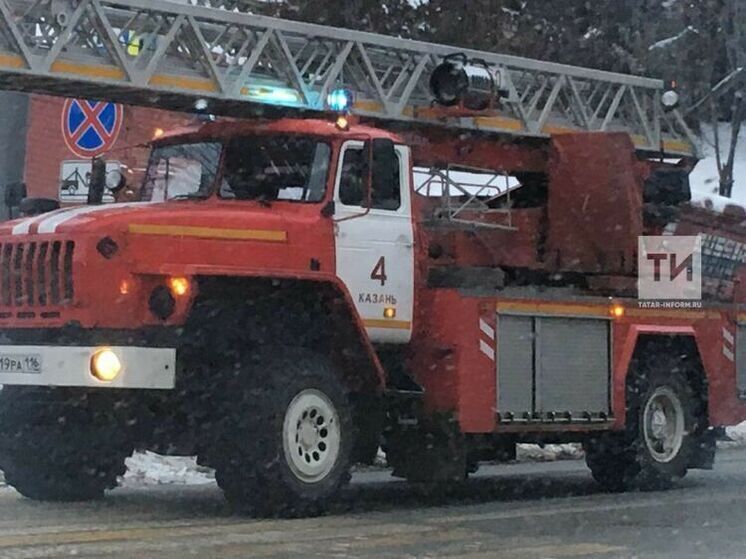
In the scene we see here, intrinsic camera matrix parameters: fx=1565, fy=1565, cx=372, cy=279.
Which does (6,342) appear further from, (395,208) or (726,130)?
(726,130)

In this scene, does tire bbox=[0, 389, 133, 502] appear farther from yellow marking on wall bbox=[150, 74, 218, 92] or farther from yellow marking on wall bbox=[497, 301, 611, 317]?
yellow marking on wall bbox=[497, 301, 611, 317]

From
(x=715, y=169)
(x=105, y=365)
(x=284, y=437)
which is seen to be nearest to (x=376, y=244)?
(x=284, y=437)

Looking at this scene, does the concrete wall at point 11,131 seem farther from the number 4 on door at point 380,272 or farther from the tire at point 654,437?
the tire at point 654,437

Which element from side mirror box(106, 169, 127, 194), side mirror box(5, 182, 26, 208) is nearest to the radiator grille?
side mirror box(5, 182, 26, 208)

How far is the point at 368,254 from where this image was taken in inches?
456

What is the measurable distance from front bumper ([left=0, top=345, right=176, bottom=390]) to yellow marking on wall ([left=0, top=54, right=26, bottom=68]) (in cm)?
199

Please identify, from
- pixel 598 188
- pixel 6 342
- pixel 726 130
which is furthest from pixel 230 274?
pixel 726 130

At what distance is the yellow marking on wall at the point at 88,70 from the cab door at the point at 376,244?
1.76 meters

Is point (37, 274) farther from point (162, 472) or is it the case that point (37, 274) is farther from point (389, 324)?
point (162, 472)

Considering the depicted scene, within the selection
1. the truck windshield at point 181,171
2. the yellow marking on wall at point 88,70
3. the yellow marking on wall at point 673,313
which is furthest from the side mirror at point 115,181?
the yellow marking on wall at point 673,313

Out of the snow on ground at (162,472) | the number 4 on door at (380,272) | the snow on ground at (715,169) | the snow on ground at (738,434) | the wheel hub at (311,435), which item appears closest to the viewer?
the wheel hub at (311,435)

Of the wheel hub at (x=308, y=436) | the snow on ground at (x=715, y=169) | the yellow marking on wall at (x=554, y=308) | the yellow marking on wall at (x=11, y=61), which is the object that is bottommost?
the wheel hub at (x=308, y=436)

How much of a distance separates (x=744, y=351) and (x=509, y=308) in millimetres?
3426

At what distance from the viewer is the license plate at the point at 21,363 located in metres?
10.3
